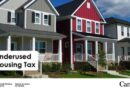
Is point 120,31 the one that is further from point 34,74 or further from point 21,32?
point 34,74

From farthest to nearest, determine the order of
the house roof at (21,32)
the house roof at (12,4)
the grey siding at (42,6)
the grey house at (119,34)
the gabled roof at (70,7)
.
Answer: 1. the grey house at (119,34)
2. the gabled roof at (70,7)
3. the grey siding at (42,6)
4. the house roof at (12,4)
5. the house roof at (21,32)

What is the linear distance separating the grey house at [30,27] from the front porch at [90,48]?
372 cm

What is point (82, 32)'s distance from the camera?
48.2 m

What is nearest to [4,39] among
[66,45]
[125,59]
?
[66,45]

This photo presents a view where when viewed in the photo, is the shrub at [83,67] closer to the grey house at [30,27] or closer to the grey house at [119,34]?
the grey house at [30,27]

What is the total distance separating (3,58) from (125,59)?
3677 centimetres

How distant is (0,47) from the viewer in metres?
39.2

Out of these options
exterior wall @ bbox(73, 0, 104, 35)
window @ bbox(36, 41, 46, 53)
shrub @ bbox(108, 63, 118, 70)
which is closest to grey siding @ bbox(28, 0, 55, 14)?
window @ bbox(36, 41, 46, 53)

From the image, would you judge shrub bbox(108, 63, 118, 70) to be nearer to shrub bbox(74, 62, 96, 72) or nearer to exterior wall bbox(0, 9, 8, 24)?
shrub bbox(74, 62, 96, 72)

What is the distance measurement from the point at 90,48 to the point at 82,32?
270cm

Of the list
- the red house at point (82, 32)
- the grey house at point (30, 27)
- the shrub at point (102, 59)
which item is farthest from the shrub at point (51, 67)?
the red house at point (82, 32)

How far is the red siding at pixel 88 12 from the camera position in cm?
4906

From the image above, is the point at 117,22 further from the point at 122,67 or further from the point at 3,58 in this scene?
the point at 3,58

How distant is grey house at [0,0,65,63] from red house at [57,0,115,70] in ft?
9.42
